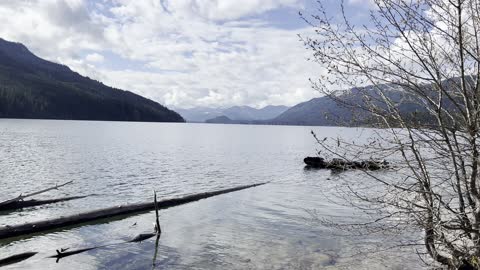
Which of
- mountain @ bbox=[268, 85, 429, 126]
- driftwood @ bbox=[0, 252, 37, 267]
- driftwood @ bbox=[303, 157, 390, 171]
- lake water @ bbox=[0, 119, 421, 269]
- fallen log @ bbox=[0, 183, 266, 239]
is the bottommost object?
lake water @ bbox=[0, 119, 421, 269]

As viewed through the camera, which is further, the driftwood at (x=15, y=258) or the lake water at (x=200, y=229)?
the lake water at (x=200, y=229)

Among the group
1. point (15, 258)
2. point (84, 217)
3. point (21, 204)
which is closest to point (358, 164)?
point (15, 258)

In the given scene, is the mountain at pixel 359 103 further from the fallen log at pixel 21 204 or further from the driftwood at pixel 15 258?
the fallen log at pixel 21 204

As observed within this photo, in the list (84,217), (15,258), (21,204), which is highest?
(21,204)

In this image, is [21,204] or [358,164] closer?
[358,164]

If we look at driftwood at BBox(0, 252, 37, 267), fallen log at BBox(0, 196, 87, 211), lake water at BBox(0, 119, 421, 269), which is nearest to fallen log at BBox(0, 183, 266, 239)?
lake water at BBox(0, 119, 421, 269)

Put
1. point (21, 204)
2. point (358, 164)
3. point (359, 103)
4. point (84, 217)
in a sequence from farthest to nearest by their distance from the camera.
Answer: point (21, 204), point (84, 217), point (358, 164), point (359, 103)

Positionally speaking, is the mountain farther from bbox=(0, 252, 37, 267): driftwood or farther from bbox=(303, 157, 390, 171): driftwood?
bbox=(0, 252, 37, 267): driftwood

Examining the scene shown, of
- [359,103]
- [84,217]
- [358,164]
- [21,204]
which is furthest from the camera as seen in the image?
[21,204]

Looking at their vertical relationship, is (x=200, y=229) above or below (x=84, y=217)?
below

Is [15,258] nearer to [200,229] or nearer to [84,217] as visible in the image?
[84,217]

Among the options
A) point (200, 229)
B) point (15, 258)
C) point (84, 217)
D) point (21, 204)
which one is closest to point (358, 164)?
point (200, 229)

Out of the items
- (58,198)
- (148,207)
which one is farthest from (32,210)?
(148,207)

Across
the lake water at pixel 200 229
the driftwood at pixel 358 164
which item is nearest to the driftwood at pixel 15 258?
the lake water at pixel 200 229
